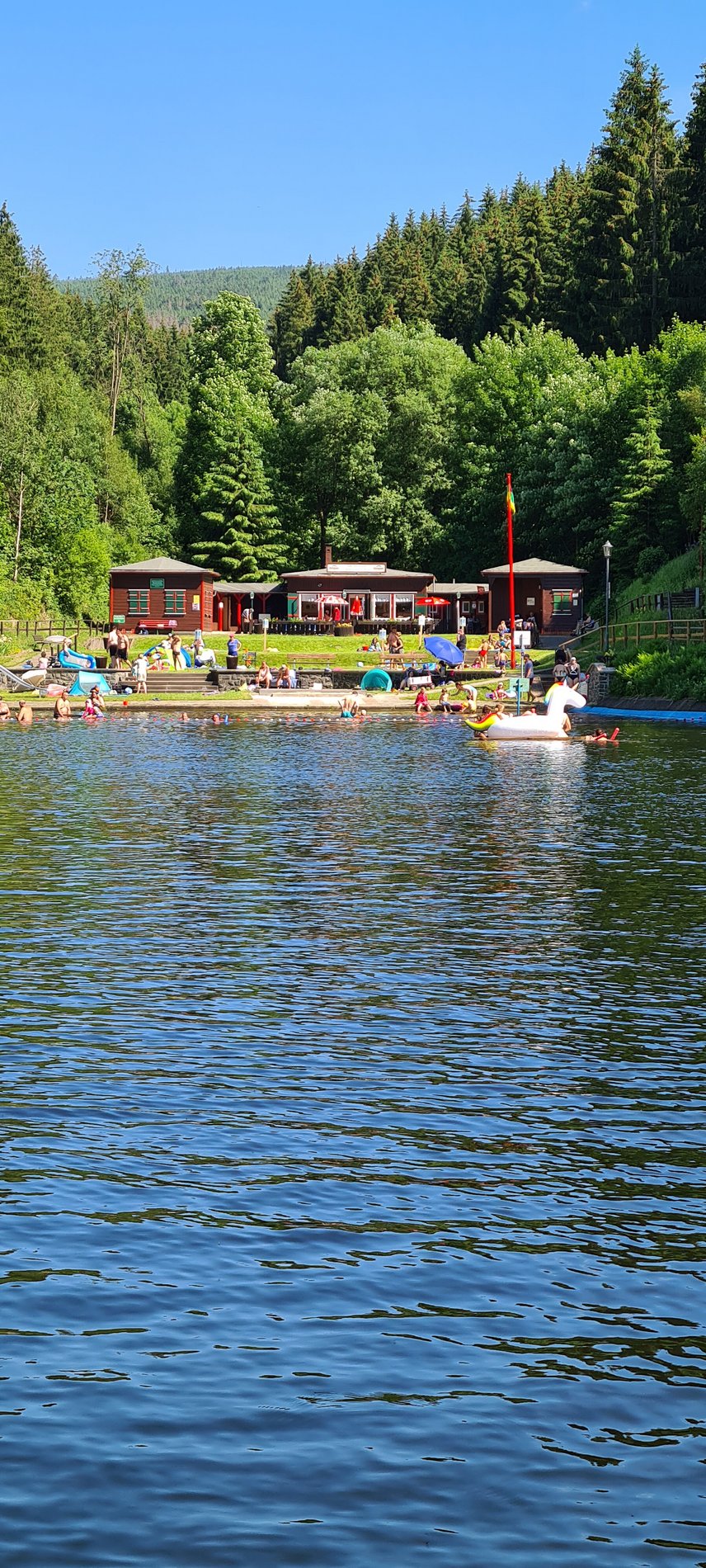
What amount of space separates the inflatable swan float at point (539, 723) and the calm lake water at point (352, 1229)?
3000 centimetres

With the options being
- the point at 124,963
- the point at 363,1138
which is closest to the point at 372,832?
the point at 124,963

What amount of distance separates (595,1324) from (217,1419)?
1.95 meters

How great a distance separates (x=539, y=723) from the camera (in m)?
51.3

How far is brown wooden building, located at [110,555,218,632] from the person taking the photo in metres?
99.9

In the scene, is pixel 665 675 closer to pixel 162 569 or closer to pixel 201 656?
pixel 201 656

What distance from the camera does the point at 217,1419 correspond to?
6688 mm

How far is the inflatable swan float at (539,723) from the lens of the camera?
51219 mm

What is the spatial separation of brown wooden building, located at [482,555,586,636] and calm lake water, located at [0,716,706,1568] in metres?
77.8

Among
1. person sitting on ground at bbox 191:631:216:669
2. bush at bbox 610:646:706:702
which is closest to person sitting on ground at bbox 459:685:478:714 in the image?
bush at bbox 610:646:706:702

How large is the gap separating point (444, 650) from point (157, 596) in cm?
2879

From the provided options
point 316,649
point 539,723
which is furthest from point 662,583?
point 539,723

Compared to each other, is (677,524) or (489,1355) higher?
(677,524)

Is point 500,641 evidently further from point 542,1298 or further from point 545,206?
point 542,1298

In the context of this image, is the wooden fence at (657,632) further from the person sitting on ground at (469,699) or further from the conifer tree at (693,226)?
the conifer tree at (693,226)
